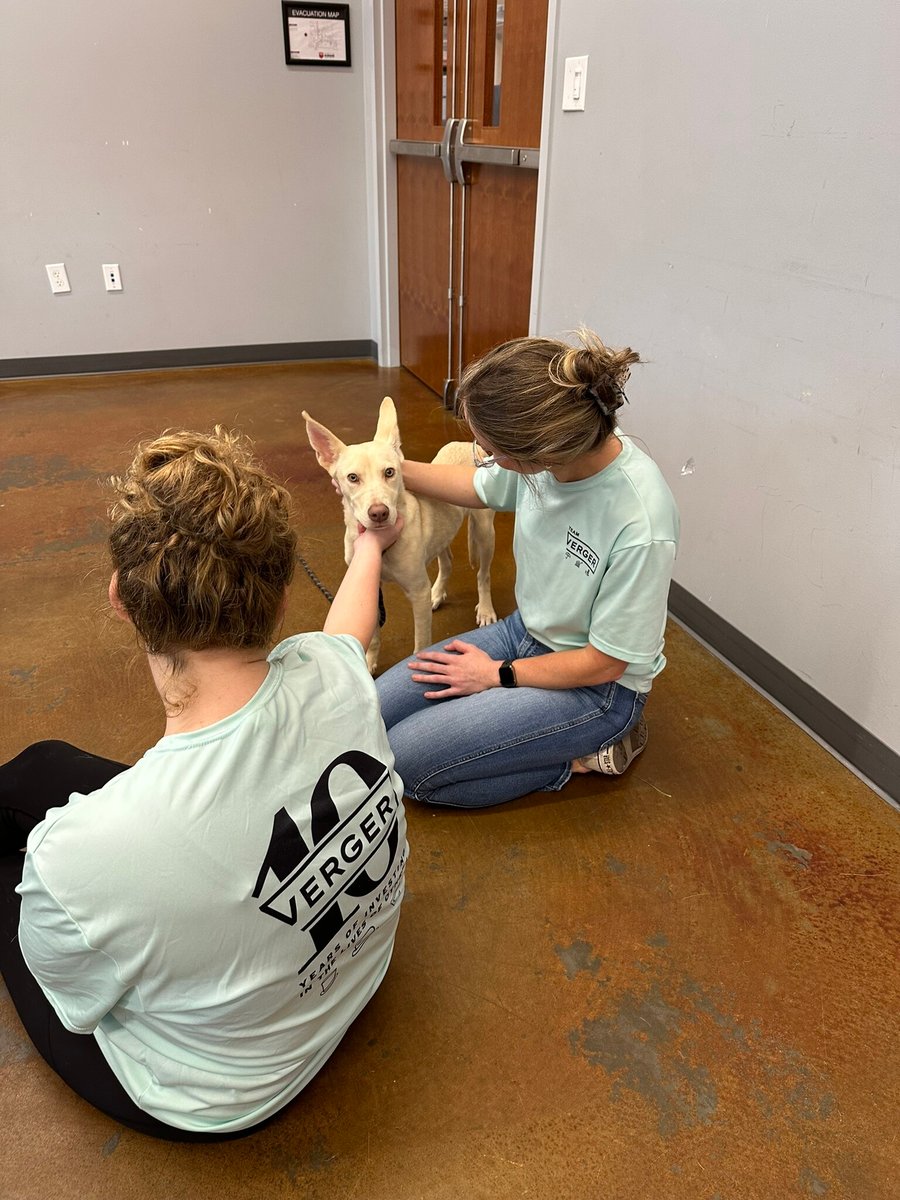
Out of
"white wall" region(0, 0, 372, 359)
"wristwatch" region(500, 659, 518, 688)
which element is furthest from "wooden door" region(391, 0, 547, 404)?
"wristwatch" region(500, 659, 518, 688)

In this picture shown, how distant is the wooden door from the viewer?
3236 millimetres

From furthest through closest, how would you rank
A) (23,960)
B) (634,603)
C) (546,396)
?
(634,603) → (546,396) → (23,960)

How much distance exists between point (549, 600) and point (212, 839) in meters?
1.06

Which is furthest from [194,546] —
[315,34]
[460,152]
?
[315,34]

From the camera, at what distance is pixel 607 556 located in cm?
157

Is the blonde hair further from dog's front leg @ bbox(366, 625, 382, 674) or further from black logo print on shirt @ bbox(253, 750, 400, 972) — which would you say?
dog's front leg @ bbox(366, 625, 382, 674)

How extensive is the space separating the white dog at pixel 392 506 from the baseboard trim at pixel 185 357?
11.7ft

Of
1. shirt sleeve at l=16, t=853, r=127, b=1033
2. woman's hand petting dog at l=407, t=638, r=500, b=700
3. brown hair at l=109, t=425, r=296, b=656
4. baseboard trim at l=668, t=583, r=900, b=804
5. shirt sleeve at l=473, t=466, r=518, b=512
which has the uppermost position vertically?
brown hair at l=109, t=425, r=296, b=656

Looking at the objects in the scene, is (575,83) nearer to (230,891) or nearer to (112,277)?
(230,891)

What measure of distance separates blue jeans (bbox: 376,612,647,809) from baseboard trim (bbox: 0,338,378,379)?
424 cm

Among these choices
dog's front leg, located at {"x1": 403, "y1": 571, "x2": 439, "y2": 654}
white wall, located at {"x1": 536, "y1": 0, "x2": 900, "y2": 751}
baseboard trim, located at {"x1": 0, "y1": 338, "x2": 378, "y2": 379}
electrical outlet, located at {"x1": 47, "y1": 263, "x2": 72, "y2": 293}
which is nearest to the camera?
white wall, located at {"x1": 536, "y1": 0, "x2": 900, "y2": 751}

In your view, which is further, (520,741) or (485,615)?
(485,615)

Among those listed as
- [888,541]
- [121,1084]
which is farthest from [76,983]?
[888,541]

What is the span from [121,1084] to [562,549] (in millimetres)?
1200
